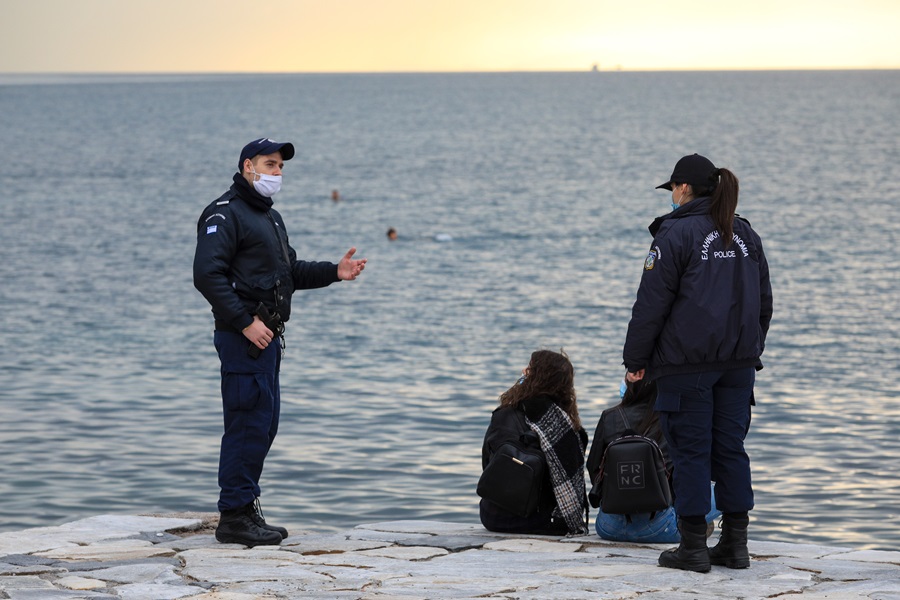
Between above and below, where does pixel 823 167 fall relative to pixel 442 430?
above

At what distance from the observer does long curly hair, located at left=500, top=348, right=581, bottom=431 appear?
7.47 metres

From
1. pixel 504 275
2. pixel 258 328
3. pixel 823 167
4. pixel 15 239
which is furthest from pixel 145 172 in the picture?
pixel 258 328

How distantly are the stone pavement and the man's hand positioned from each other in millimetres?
1138

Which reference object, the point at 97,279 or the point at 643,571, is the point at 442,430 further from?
the point at 97,279

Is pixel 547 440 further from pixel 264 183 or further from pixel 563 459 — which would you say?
pixel 264 183

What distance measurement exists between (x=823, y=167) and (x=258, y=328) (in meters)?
59.3

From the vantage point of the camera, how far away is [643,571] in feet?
20.7

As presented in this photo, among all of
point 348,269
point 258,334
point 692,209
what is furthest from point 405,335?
point 692,209

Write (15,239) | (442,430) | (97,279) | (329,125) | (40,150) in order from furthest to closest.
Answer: (329,125) → (40,150) → (15,239) → (97,279) → (442,430)

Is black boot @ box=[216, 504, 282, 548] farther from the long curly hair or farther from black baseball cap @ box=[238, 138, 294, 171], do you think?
black baseball cap @ box=[238, 138, 294, 171]

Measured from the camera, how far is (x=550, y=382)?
7.47 m

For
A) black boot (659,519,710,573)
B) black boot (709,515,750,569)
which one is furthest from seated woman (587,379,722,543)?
black boot (659,519,710,573)

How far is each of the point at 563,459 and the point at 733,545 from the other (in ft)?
4.21

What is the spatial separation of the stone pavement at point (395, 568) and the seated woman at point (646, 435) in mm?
99
